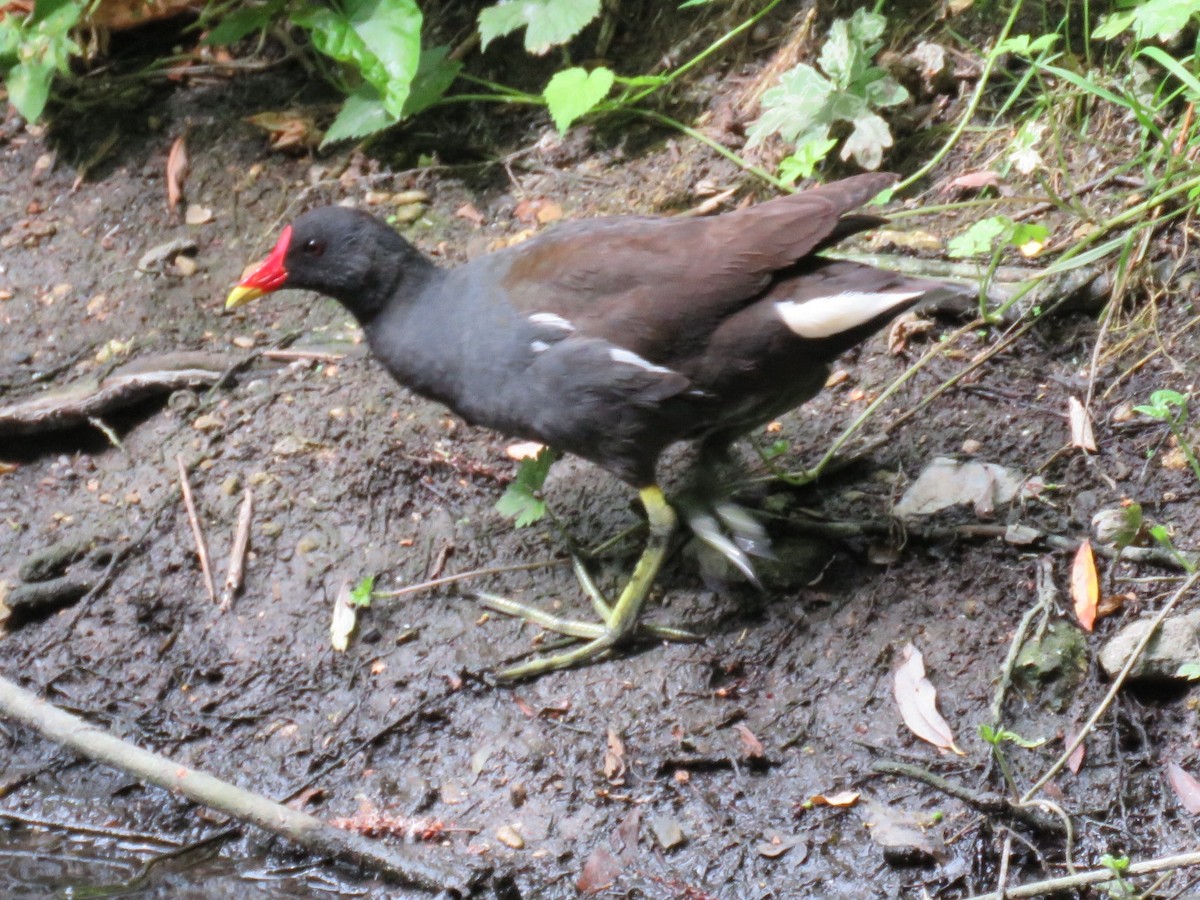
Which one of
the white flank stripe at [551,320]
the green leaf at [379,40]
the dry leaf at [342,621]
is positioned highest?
the green leaf at [379,40]

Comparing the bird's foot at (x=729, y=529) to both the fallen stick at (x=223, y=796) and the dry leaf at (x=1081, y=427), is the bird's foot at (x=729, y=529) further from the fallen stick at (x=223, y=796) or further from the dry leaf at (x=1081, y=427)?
the fallen stick at (x=223, y=796)

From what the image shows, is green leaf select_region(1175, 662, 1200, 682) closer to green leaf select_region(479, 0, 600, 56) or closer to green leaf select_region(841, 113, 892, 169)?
green leaf select_region(841, 113, 892, 169)

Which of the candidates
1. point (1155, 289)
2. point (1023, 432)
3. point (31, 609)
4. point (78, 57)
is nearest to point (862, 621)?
point (1023, 432)

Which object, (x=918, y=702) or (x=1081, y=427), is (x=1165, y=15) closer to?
(x=1081, y=427)

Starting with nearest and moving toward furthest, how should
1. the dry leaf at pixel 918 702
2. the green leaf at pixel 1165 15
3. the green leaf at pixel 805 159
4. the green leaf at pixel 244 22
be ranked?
the dry leaf at pixel 918 702 → the green leaf at pixel 1165 15 → the green leaf at pixel 805 159 → the green leaf at pixel 244 22

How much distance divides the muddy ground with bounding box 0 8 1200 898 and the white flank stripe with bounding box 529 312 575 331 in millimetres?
714

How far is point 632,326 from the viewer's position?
9.06 ft

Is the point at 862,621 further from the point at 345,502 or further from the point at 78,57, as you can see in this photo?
the point at 78,57

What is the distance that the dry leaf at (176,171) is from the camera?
450 centimetres

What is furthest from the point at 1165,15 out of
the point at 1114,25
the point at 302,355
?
the point at 302,355

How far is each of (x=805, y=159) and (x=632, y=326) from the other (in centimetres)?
119

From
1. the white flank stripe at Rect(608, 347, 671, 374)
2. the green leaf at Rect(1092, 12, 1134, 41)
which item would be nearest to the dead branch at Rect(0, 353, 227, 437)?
the white flank stripe at Rect(608, 347, 671, 374)

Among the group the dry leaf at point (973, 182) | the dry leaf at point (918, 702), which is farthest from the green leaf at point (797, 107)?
the dry leaf at point (918, 702)

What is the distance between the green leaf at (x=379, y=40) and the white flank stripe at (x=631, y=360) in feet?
5.30
